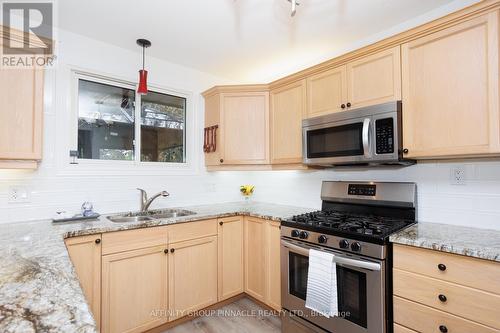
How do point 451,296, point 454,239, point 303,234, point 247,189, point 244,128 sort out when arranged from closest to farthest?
point 451,296 → point 454,239 → point 303,234 → point 244,128 → point 247,189

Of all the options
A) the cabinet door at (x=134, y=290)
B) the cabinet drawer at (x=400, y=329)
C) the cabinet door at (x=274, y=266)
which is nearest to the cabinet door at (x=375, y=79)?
the cabinet door at (x=274, y=266)

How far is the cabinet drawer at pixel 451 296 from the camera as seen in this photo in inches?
49.6

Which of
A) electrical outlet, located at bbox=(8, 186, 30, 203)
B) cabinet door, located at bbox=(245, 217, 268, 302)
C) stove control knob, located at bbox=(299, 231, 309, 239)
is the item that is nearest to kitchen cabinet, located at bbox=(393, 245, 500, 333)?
stove control knob, located at bbox=(299, 231, 309, 239)

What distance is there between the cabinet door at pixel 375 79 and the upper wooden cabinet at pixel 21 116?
7.45 ft

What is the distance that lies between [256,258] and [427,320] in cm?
140

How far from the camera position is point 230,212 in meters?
2.52

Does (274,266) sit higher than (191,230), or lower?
lower

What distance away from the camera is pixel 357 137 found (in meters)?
1.99

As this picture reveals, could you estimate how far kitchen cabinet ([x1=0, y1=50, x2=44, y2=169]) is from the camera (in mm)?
1688

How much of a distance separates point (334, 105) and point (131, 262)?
6.63 feet

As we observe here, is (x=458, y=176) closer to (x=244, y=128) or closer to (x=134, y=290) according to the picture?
(x=244, y=128)

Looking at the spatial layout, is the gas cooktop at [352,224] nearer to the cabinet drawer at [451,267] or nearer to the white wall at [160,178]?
the cabinet drawer at [451,267]

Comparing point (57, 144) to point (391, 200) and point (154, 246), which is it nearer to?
point (154, 246)

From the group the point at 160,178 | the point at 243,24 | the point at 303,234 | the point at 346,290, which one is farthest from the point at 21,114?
the point at 346,290
